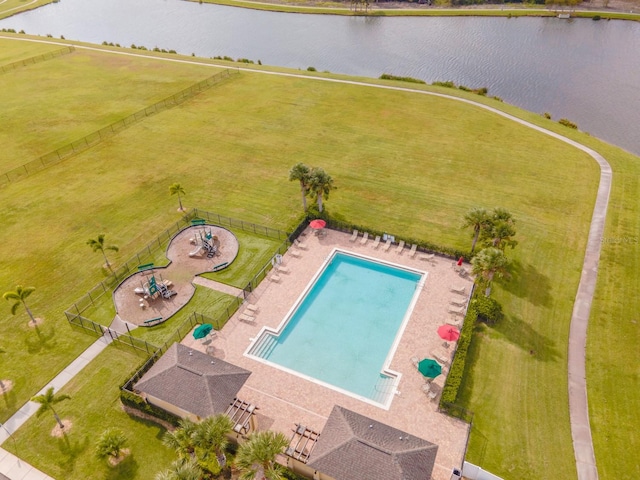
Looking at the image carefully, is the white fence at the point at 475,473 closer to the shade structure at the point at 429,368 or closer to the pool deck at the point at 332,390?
the pool deck at the point at 332,390

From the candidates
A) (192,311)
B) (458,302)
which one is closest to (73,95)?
(192,311)

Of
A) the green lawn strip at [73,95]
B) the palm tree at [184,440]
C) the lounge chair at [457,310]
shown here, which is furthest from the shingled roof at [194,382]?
the green lawn strip at [73,95]

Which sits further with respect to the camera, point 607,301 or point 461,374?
point 607,301

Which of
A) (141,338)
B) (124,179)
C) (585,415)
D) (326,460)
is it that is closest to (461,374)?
(585,415)

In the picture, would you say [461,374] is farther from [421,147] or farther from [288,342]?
[421,147]

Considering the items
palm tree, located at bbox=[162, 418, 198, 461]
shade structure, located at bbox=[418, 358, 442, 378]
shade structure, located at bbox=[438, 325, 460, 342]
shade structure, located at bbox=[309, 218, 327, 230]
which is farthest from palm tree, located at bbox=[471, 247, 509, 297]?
palm tree, located at bbox=[162, 418, 198, 461]

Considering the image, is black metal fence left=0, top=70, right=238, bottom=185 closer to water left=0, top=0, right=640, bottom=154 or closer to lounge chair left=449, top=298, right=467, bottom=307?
water left=0, top=0, right=640, bottom=154

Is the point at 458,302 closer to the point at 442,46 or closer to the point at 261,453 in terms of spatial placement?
the point at 261,453
